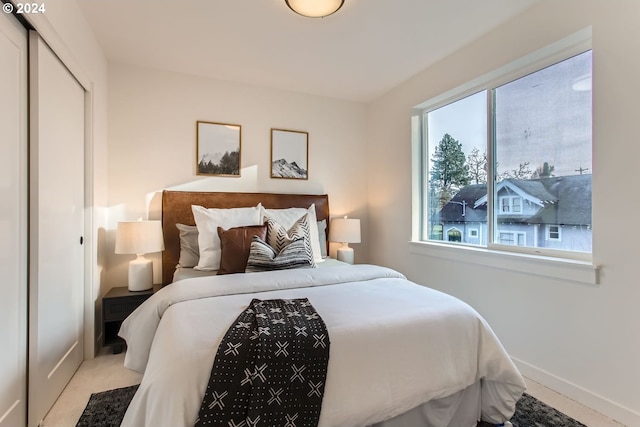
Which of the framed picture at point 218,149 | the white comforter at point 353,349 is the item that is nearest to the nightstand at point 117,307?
the white comforter at point 353,349

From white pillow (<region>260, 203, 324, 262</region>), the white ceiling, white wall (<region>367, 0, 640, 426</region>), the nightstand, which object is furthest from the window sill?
the nightstand

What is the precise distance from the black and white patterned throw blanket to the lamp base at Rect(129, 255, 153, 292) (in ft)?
5.54

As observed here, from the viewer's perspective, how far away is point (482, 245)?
2.65m

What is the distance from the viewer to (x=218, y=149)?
3219 mm

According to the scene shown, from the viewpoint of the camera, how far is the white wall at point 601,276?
1666 mm

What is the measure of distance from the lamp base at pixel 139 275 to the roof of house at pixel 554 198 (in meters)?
2.85

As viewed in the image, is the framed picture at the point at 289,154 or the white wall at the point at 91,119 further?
the framed picture at the point at 289,154

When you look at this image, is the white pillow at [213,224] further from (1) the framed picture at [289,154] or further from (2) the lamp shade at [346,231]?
(2) the lamp shade at [346,231]

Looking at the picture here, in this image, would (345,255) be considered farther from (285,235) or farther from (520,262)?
(520,262)

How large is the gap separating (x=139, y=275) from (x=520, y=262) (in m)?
2.92

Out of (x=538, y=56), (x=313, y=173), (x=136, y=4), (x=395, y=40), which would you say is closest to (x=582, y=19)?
(x=538, y=56)

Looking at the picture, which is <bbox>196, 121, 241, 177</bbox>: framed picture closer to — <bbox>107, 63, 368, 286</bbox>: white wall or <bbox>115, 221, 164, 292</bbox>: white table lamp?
<bbox>107, 63, 368, 286</bbox>: white wall

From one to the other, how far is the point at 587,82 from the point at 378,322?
2022 mm

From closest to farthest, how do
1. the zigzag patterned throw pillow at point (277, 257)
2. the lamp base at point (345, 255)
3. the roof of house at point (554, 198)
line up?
the roof of house at point (554, 198), the zigzag patterned throw pillow at point (277, 257), the lamp base at point (345, 255)
